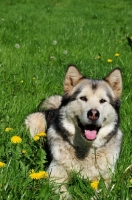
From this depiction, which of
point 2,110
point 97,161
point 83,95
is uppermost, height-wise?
point 83,95

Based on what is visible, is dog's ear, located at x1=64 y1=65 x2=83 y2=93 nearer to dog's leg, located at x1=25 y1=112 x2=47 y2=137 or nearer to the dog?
the dog

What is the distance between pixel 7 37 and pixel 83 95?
578 cm

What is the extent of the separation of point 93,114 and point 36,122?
5.20ft

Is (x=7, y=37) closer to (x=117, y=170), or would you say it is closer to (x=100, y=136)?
(x=100, y=136)

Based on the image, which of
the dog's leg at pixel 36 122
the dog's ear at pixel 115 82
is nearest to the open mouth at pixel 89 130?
the dog's ear at pixel 115 82

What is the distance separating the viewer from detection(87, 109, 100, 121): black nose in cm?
402

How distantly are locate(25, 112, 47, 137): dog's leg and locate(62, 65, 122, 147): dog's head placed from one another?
35.3 inches

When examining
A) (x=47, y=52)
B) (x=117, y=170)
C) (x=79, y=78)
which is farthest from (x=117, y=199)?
(x=47, y=52)

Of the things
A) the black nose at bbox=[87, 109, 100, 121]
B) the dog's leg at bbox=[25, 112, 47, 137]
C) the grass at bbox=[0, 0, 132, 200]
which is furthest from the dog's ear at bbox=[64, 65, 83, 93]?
the dog's leg at bbox=[25, 112, 47, 137]

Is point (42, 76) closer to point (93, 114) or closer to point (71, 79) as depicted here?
point (71, 79)

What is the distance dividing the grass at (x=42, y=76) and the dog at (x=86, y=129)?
21cm

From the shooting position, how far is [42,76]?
694 cm

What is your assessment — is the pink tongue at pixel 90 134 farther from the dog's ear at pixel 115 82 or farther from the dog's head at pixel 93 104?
the dog's ear at pixel 115 82

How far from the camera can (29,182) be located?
133 inches
